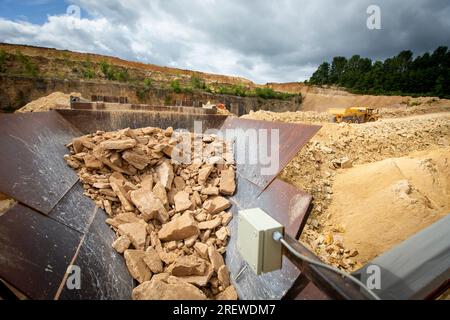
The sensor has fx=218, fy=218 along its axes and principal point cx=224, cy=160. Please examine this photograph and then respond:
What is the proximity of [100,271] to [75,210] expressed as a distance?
0.60 meters

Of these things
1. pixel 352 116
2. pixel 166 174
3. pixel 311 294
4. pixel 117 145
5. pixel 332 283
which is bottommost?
pixel 311 294

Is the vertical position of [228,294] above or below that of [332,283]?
below

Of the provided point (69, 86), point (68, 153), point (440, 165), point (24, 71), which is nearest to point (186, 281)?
point (68, 153)

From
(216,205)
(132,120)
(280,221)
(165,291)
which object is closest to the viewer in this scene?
(165,291)

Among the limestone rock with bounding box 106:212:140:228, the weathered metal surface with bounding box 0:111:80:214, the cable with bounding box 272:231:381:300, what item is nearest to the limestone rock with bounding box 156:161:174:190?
the limestone rock with bounding box 106:212:140:228

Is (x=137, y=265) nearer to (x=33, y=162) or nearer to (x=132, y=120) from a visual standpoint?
(x=33, y=162)

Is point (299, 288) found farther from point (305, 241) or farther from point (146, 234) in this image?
point (305, 241)

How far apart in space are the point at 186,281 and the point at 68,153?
194 cm

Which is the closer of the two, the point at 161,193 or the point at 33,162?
the point at 33,162

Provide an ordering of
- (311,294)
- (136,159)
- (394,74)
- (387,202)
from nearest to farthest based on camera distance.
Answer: (311,294), (136,159), (387,202), (394,74)

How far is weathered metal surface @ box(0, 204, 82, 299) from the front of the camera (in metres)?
1.13

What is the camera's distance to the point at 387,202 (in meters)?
2.93

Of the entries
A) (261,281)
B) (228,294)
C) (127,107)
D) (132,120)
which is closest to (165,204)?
(228,294)

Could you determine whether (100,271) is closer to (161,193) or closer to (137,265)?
(137,265)
